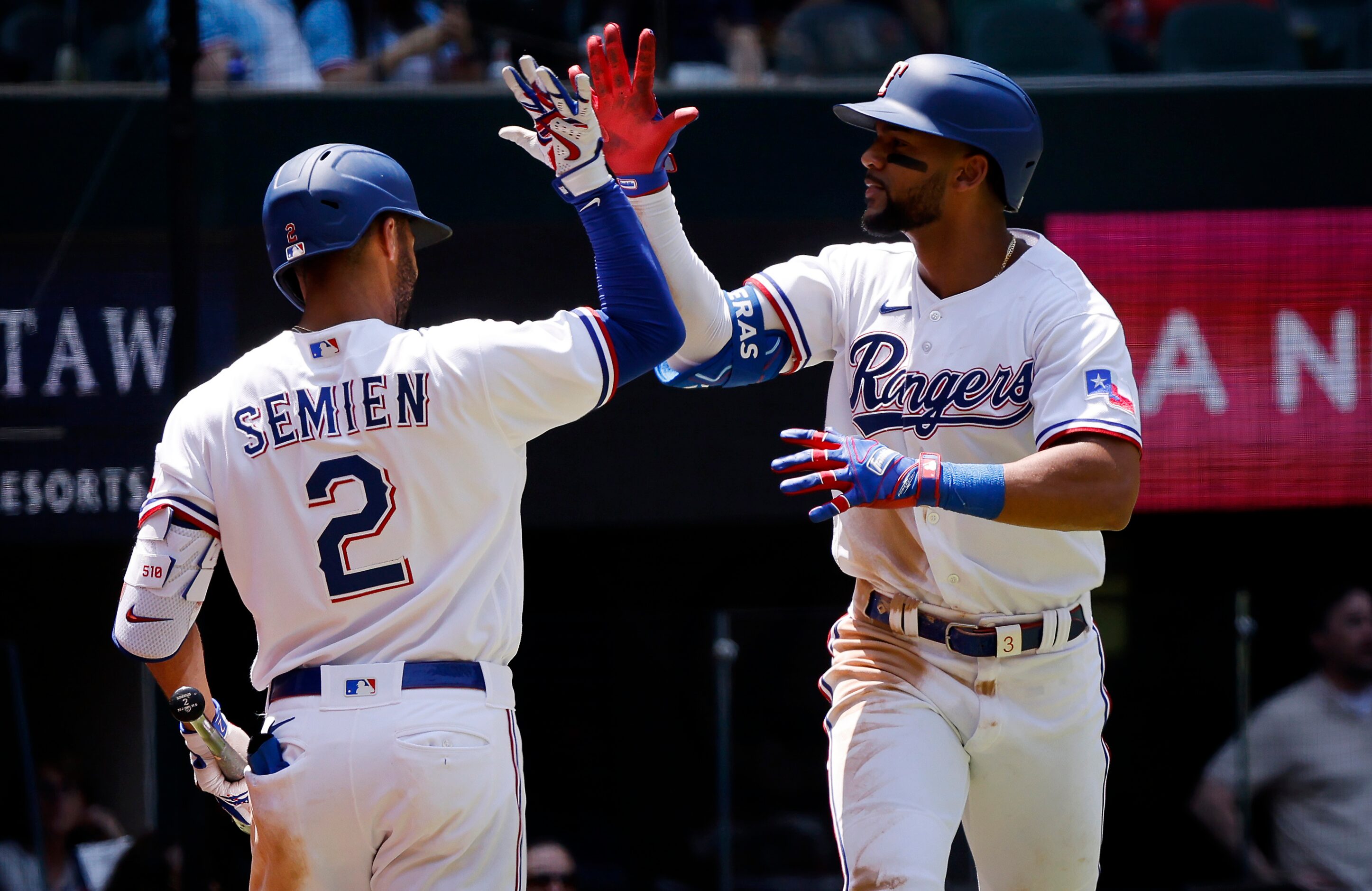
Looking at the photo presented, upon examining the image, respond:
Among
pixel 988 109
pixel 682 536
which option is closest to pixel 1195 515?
pixel 682 536

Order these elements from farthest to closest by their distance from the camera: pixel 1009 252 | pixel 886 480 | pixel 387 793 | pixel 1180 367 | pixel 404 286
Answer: pixel 1180 367 → pixel 1009 252 → pixel 404 286 → pixel 886 480 → pixel 387 793

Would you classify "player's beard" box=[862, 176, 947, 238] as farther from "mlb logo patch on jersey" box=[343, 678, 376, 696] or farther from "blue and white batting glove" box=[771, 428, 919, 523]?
"mlb logo patch on jersey" box=[343, 678, 376, 696]

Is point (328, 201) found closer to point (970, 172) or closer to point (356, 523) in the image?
point (356, 523)

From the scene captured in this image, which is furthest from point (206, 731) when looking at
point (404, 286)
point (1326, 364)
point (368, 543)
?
point (1326, 364)

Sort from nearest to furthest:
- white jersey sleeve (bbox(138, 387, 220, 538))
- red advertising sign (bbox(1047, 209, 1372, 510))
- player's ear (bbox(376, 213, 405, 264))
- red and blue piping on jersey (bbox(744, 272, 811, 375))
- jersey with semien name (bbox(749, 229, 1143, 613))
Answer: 1. white jersey sleeve (bbox(138, 387, 220, 538))
2. player's ear (bbox(376, 213, 405, 264))
3. jersey with semien name (bbox(749, 229, 1143, 613))
4. red and blue piping on jersey (bbox(744, 272, 811, 375))
5. red advertising sign (bbox(1047, 209, 1372, 510))

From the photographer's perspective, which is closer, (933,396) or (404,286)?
(404,286)

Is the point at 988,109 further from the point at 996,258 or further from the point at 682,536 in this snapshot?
the point at 682,536

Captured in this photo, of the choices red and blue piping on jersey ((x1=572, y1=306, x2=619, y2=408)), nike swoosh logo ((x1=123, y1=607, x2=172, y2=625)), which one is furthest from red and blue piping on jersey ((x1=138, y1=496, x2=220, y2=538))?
red and blue piping on jersey ((x1=572, y1=306, x2=619, y2=408))

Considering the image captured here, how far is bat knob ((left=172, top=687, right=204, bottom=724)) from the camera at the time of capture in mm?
2605

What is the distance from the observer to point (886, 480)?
102 inches

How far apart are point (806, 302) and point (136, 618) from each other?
1.44 m

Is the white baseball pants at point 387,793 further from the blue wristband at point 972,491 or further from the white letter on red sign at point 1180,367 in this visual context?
the white letter on red sign at point 1180,367

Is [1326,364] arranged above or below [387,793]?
above

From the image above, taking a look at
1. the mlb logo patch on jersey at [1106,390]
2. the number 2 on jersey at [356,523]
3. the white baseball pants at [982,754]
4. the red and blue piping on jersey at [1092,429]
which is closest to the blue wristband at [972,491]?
the red and blue piping on jersey at [1092,429]
